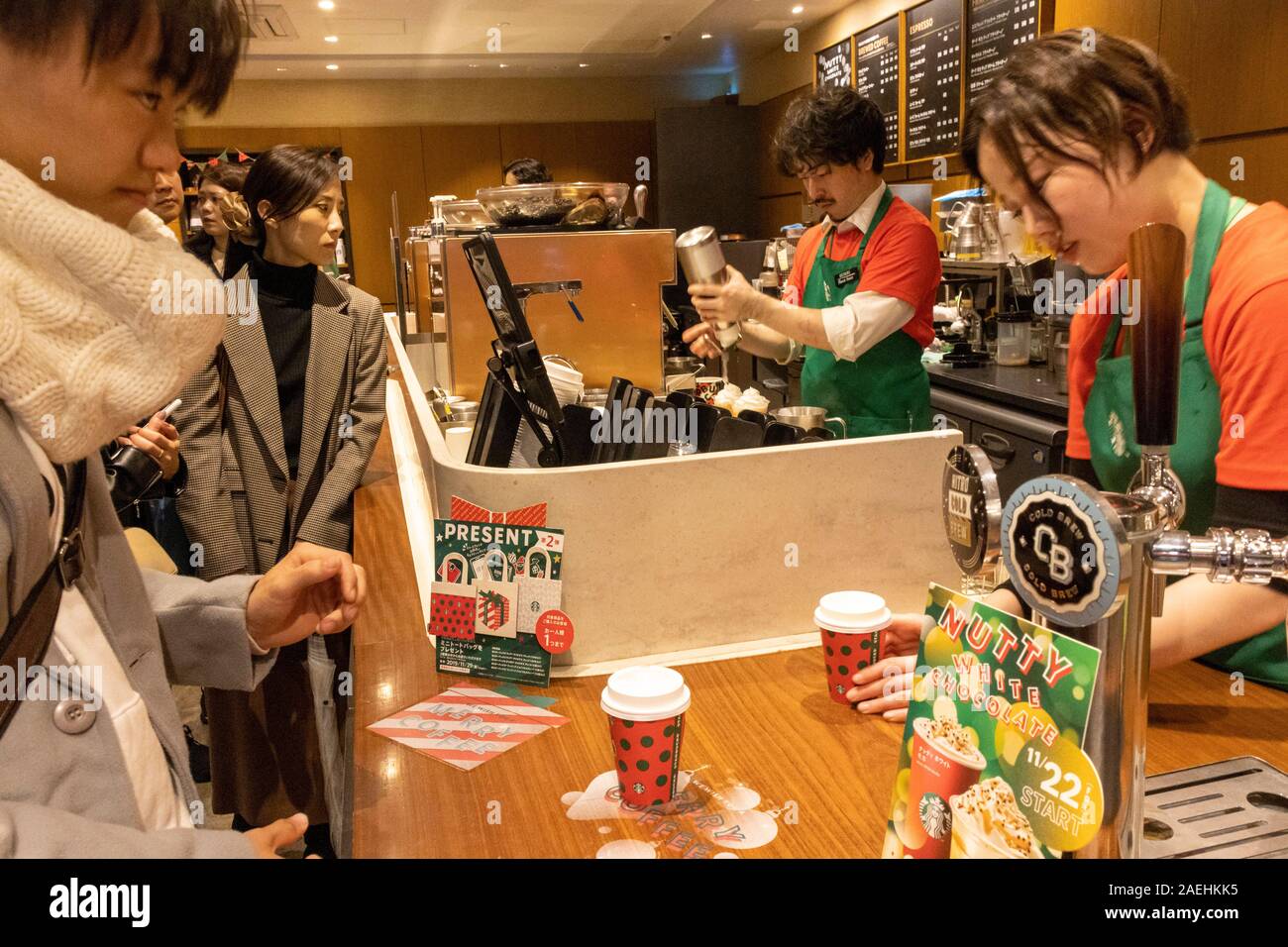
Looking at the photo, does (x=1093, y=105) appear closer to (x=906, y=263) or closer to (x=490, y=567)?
(x=490, y=567)

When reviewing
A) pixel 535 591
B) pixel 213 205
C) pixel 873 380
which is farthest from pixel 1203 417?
pixel 213 205

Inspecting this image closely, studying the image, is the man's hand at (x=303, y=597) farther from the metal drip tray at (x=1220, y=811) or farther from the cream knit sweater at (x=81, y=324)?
the metal drip tray at (x=1220, y=811)

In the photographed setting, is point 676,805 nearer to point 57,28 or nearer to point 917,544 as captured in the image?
point 917,544

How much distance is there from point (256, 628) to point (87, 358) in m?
0.46

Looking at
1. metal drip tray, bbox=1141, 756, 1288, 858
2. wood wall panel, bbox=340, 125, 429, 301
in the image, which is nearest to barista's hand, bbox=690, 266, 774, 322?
metal drip tray, bbox=1141, 756, 1288, 858

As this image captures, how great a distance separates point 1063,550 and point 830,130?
212cm

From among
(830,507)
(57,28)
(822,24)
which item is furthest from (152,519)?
(822,24)

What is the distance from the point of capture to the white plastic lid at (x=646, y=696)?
2.86ft

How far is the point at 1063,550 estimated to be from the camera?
0.52m

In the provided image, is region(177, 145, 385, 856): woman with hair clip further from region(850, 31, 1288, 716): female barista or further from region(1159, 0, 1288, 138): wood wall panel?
region(1159, 0, 1288, 138): wood wall panel

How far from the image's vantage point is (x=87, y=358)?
0.64 m

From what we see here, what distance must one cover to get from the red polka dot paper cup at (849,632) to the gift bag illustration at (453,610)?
→ 0.43m

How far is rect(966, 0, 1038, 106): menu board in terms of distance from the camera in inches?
167

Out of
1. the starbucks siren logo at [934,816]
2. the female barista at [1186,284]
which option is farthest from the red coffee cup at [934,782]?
the female barista at [1186,284]
